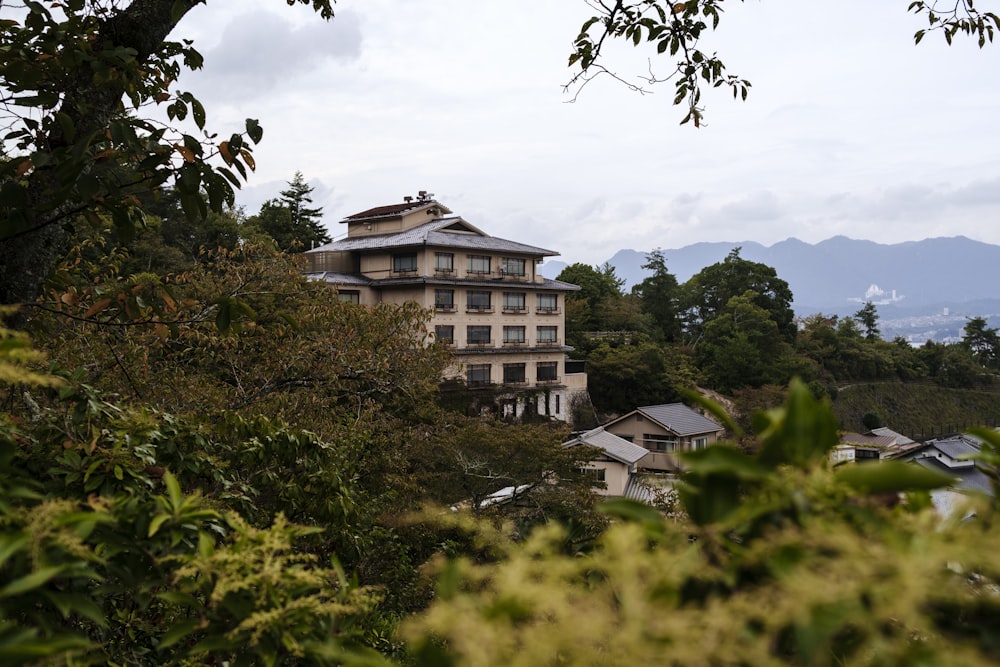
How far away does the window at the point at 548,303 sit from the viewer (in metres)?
25.7

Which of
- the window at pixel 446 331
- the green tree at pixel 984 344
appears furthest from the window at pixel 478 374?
the green tree at pixel 984 344

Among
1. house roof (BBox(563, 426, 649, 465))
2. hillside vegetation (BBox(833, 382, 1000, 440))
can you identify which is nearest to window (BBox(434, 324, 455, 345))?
house roof (BBox(563, 426, 649, 465))

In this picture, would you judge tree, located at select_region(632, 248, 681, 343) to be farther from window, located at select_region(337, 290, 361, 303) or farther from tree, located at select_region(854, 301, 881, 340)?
tree, located at select_region(854, 301, 881, 340)

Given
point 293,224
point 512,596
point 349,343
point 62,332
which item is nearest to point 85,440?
point 512,596

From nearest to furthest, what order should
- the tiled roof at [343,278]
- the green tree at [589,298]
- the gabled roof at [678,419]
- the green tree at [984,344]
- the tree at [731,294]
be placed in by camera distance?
the gabled roof at [678,419] → the tiled roof at [343,278] → the green tree at [589,298] → the tree at [731,294] → the green tree at [984,344]

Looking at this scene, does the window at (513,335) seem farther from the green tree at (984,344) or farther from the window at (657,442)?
the green tree at (984,344)

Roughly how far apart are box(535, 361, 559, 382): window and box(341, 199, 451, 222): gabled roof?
26.5 ft

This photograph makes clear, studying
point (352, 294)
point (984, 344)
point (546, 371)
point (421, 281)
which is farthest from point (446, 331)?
point (984, 344)

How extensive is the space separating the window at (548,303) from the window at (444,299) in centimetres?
415

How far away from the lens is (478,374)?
23.2 meters

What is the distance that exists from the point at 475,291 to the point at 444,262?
5.32 ft

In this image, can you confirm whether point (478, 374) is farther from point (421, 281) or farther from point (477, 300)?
point (421, 281)

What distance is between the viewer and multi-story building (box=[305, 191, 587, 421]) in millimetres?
22547

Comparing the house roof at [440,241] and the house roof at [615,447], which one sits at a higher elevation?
the house roof at [440,241]
